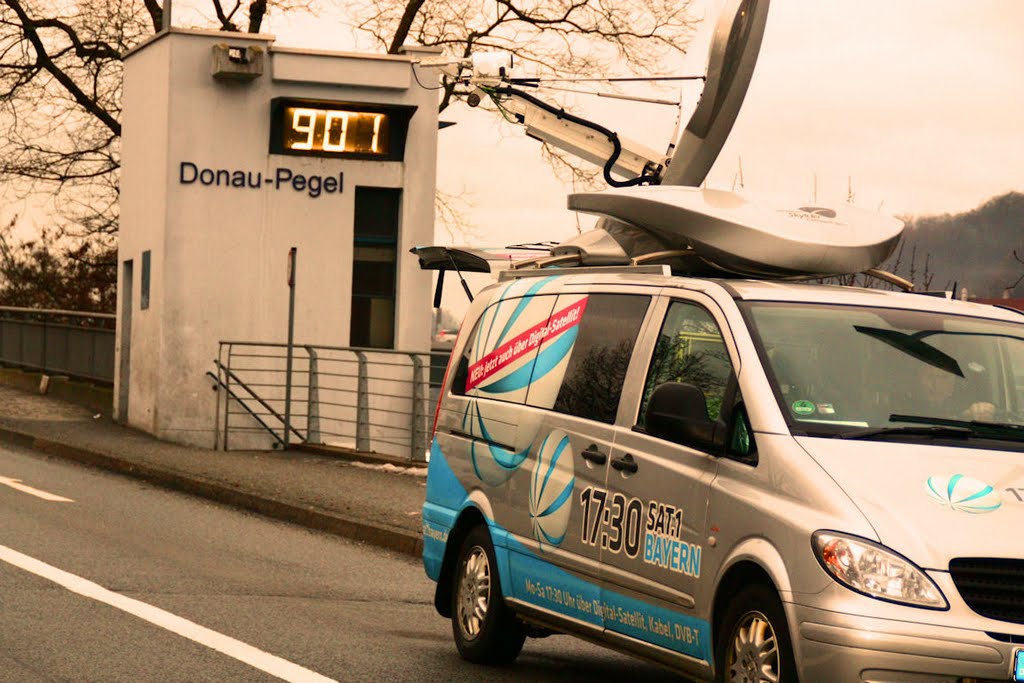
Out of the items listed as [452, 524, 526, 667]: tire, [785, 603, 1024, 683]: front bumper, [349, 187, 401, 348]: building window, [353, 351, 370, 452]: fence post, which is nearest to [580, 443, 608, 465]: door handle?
[452, 524, 526, 667]: tire

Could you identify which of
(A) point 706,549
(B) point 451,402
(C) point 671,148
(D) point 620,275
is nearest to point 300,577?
(B) point 451,402

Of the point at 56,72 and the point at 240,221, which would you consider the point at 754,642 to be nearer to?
the point at 240,221

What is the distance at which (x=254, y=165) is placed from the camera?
83.7 feet

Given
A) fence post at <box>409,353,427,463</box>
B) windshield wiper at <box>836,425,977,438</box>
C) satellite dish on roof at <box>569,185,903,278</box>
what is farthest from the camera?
fence post at <box>409,353,427,463</box>

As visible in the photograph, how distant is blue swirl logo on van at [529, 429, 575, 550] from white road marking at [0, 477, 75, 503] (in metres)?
8.87

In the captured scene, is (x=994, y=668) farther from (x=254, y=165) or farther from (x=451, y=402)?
(x=254, y=165)

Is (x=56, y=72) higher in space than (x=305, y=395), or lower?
higher

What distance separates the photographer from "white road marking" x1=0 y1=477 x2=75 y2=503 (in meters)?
16.1

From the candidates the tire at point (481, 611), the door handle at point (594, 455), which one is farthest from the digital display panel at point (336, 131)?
the door handle at point (594, 455)

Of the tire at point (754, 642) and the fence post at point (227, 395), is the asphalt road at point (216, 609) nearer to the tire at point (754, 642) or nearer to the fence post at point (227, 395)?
the tire at point (754, 642)

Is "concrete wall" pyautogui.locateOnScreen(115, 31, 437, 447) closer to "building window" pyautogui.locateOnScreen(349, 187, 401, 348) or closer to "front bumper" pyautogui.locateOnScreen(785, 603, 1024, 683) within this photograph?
"building window" pyautogui.locateOnScreen(349, 187, 401, 348)

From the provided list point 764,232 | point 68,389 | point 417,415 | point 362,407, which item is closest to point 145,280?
point 362,407

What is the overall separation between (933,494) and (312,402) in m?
18.3

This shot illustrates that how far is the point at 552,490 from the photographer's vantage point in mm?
7992
